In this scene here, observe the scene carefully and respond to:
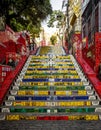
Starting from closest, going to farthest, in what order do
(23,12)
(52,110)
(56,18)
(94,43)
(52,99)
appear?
(52,110) < (52,99) < (94,43) < (23,12) < (56,18)

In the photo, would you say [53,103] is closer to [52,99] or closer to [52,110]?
[52,99]

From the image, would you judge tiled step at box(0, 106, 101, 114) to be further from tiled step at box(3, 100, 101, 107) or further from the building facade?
the building facade

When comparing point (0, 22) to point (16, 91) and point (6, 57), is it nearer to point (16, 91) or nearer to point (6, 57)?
point (6, 57)

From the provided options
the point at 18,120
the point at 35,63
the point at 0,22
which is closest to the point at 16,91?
the point at 18,120

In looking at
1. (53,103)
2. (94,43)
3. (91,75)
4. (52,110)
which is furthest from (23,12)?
(52,110)

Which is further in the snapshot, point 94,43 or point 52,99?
point 94,43

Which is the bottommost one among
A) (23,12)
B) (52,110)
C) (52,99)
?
(52,110)

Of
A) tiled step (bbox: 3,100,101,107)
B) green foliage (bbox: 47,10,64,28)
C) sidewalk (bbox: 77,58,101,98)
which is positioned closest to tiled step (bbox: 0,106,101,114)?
tiled step (bbox: 3,100,101,107)

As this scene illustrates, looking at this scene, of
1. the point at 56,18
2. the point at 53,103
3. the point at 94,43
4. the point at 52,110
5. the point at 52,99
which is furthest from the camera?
the point at 56,18

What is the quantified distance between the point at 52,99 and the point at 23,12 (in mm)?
16158

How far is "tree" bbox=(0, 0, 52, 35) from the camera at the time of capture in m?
22.8

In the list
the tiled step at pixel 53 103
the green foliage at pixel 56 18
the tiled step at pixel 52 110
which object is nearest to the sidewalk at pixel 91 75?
the tiled step at pixel 53 103

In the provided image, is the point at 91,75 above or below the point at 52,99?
above

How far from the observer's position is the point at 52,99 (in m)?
11.0
